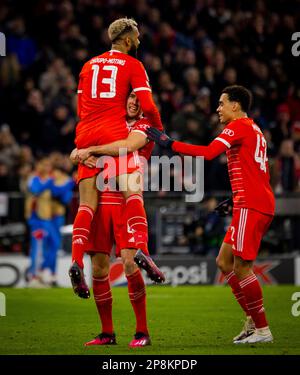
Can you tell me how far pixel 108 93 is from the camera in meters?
8.31

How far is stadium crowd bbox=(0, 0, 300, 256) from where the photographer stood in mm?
18016

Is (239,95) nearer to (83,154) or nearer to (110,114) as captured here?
(110,114)

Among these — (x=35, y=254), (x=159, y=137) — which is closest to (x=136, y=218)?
(x=159, y=137)

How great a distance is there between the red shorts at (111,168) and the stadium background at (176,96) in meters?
8.20

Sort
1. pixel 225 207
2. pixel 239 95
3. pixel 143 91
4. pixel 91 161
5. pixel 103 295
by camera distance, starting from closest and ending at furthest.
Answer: pixel 143 91 < pixel 91 161 < pixel 103 295 < pixel 239 95 < pixel 225 207

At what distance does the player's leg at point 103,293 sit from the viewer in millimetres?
8555

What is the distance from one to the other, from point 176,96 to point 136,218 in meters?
11.4

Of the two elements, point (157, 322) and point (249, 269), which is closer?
point (249, 269)

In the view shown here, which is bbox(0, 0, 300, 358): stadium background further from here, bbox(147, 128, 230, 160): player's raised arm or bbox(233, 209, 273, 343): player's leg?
bbox(147, 128, 230, 160): player's raised arm

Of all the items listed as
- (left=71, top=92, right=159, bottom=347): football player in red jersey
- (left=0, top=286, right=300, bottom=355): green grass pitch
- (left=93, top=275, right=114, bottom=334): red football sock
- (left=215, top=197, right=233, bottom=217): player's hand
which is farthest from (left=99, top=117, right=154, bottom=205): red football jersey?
(left=215, top=197, right=233, bottom=217): player's hand

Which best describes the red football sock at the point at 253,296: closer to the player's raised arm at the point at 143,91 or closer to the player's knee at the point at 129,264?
the player's knee at the point at 129,264

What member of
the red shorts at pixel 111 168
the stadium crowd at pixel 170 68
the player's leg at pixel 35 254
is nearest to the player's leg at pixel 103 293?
the red shorts at pixel 111 168
